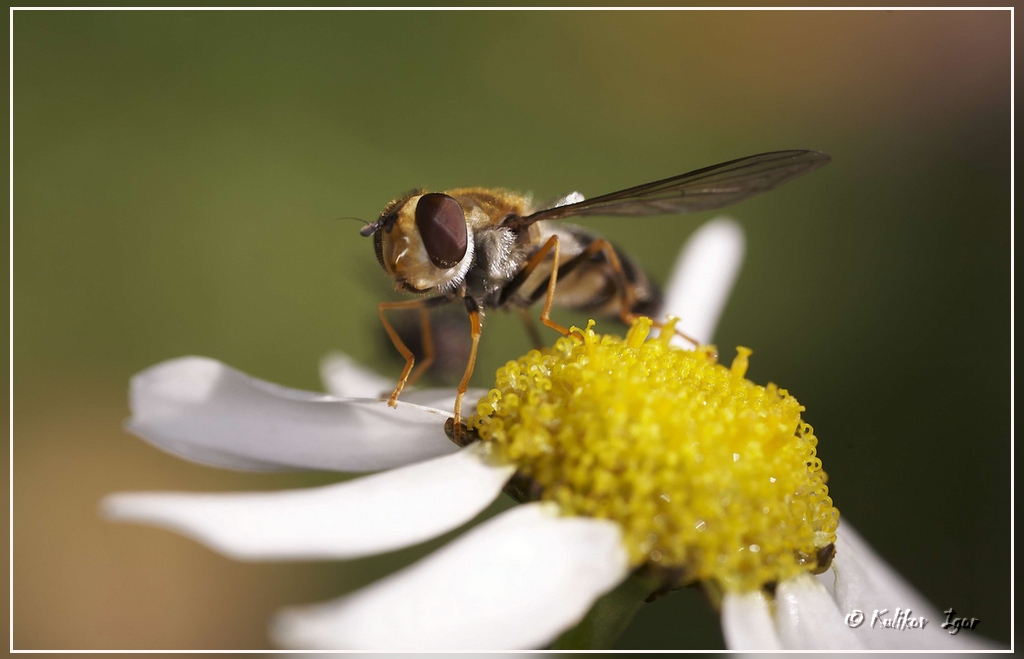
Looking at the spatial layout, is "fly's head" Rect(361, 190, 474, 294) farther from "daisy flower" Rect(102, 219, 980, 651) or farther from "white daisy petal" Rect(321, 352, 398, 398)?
"white daisy petal" Rect(321, 352, 398, 398)

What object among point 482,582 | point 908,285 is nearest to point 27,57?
point 482,582

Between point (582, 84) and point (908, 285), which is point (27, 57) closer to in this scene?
point (582, 84)

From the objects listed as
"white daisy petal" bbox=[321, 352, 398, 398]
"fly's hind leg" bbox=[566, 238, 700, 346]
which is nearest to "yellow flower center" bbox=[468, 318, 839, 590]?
"fly's hind leg" bbox=[566, 238, 700, 346]

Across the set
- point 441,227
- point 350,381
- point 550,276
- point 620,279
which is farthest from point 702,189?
point 350,381

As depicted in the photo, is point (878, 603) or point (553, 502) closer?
point (553, 502)

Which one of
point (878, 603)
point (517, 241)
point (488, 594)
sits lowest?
point (878, 603)

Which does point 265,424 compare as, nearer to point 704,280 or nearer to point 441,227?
point 441,227
